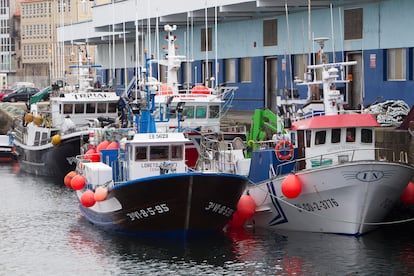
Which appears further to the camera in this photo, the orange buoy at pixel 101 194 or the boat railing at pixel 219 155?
the boat railing at pixel 219 155

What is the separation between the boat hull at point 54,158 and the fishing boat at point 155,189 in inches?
454

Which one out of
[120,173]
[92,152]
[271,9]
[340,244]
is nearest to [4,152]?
[271,9]

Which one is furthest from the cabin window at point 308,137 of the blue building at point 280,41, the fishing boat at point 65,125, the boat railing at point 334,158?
the fishing boat at point 65,125

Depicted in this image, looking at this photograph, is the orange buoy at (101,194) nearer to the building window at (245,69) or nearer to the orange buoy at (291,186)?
the orange buoy at (291,186)

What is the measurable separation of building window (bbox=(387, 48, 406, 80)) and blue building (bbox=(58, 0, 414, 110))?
0.03 meters

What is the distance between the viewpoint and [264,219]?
89.5 ft

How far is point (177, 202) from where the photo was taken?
24.9m

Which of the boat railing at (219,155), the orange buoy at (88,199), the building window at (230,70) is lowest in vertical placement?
the orange buoy at (88,199)

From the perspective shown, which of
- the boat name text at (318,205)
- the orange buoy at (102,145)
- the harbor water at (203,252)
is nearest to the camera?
the harbor water at (203,252)

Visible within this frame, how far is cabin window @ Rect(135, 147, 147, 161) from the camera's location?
25.9 meters

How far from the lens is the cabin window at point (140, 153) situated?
2588cm

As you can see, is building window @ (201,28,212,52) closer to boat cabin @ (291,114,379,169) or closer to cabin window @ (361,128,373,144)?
boat cabin @ (291,114,379,169)

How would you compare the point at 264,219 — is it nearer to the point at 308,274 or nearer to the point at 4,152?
the point at 308,274

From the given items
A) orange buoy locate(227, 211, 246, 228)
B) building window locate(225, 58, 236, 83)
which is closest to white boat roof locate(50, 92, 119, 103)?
building window locate(225, 58, 236, 83)
